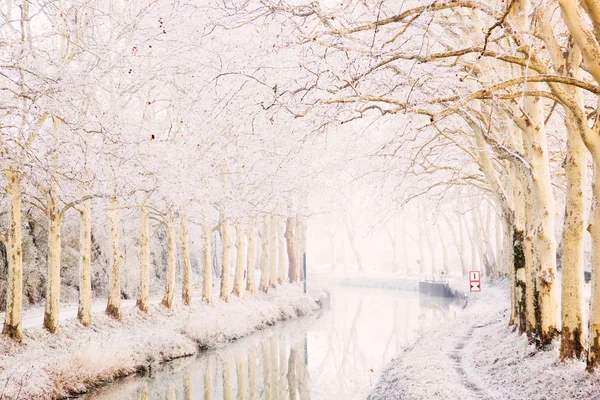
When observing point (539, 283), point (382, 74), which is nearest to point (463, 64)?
point (382, 74)

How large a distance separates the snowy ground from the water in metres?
1.44

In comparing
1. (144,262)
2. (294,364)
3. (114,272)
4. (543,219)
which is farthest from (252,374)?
(543,219)

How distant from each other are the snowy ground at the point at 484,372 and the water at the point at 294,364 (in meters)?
1.44

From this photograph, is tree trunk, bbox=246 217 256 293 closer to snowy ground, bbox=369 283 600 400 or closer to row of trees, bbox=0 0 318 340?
row of trees, bbox=0 0 318 340

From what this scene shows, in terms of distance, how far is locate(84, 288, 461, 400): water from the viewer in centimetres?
1348

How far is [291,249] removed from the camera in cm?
3934

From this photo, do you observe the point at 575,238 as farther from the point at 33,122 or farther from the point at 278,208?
the point at 278,208

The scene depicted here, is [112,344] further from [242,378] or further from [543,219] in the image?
[543,219]

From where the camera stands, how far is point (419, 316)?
2811 centimetres

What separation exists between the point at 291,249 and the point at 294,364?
22140mm

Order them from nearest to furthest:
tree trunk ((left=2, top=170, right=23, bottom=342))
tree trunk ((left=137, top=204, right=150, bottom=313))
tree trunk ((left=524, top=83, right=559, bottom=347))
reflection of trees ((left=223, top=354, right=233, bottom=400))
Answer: tree trunk ((left=524, top=83, right=559, bottom=347))
tree trunk ((left=2, top=170, right=23, bottom=342))
reflection of trees ((left=223, top=354, right=233, bottom=400))
tree trunk ((left=137, top=204, right=150, bottom=313))

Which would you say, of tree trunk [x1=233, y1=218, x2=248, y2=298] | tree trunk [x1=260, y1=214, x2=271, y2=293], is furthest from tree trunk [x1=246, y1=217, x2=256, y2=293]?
tree trunk [x1=233, y1=218, x2=248, y2=298]

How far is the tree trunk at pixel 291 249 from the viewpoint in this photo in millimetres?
38969

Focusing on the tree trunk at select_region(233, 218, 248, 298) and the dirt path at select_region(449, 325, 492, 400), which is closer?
the dirt path at select_region(449, 325, 492, 400)
